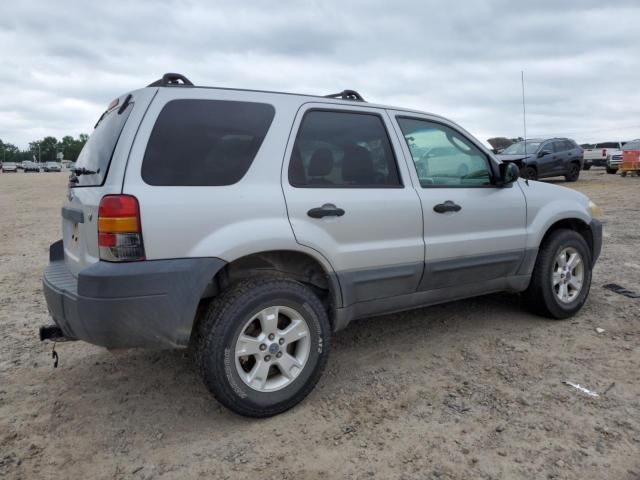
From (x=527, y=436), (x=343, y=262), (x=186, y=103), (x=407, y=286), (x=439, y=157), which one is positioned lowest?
(x=527, y=436)

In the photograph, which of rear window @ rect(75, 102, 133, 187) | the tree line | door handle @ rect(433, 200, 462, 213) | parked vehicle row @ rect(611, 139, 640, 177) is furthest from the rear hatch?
the tree line

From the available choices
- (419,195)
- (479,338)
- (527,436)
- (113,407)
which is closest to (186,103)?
(419,195)

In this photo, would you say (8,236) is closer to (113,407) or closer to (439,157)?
(113,407)

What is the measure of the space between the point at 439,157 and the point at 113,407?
275 centimetres

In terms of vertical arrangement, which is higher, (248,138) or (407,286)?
(248,138)

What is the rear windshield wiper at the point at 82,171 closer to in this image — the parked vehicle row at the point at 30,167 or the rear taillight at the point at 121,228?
the rear taillight at the point at 121,228

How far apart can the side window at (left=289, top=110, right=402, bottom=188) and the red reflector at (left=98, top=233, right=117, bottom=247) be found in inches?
40.5

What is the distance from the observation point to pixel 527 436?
2.62 m

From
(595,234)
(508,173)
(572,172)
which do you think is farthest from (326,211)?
(572,172)

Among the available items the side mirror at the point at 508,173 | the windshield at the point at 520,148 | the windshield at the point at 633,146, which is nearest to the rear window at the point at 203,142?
the side mirror at the point at 508,173

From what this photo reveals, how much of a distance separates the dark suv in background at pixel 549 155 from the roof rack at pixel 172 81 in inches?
603

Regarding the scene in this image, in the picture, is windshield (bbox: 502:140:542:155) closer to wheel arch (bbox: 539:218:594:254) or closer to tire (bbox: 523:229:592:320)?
wheel arch (bbox: 539:218:594:254)

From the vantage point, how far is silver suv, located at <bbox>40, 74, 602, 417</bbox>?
2549 mm

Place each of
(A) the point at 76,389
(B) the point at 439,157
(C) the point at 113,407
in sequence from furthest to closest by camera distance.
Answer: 1. (B) the point at 439,157
2. (A) the point at 76,389
3. (C) the point at 113,407
